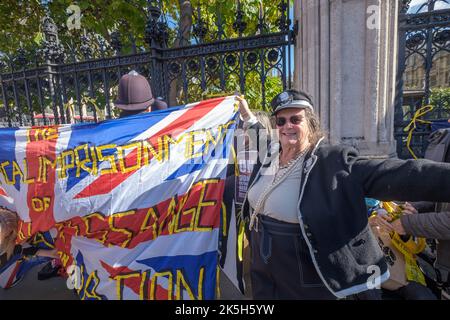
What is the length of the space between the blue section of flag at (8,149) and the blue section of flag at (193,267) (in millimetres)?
1435

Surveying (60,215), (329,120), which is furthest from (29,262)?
(329,120)

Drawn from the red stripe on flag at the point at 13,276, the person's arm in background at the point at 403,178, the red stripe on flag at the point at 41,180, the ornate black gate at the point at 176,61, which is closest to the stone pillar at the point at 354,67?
the ornate black gate at the point at 176,61

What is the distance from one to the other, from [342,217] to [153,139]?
1706mm

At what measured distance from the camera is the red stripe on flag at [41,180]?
229 centimetres

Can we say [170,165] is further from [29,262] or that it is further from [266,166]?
[29,262]

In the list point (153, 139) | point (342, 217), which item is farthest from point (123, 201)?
point (342, 217)

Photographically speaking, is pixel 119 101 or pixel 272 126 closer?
pixel 272 126

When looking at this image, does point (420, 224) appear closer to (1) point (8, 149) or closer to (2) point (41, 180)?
(2) point (41, 180)

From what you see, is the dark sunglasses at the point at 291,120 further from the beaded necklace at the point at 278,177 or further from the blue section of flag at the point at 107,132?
the blue section of flag at the point at 107,132

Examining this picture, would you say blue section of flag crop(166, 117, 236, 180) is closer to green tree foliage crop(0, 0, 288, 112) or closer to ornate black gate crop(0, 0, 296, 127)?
ornate black gate crop(0, 0, 296, 127)

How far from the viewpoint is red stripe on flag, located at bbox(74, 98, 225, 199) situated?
7.43 ft

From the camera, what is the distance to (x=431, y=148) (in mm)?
2174
